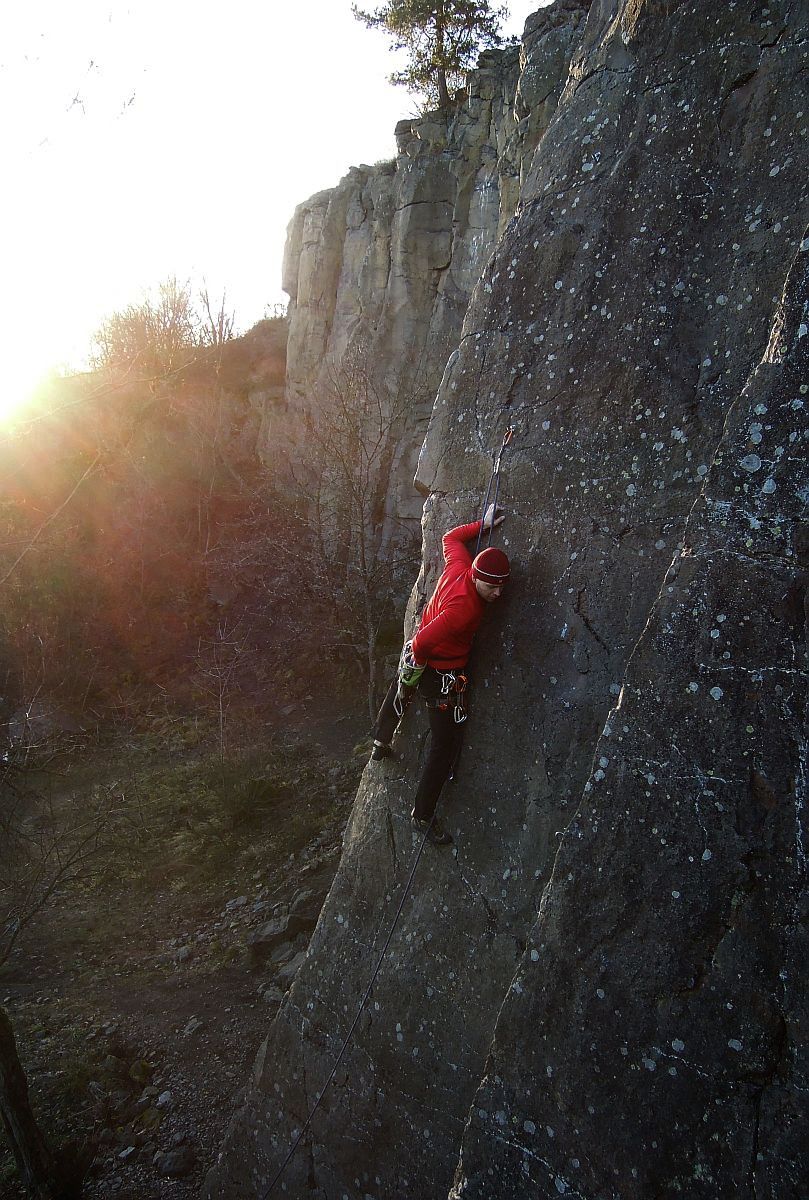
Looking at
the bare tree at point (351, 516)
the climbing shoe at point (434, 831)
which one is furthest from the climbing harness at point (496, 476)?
the bare tree at point (351, 516)

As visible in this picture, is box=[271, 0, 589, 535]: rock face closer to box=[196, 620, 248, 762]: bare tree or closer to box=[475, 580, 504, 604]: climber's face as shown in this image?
box=[196, 620, 248, 762]: bare tree

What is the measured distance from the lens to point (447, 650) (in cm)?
429

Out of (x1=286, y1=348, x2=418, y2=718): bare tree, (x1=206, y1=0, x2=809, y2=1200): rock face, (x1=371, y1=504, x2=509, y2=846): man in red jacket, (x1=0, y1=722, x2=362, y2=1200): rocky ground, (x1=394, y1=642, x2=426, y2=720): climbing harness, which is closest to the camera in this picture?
(x1=206, y1=0, x2=809, y2=1200): rock face

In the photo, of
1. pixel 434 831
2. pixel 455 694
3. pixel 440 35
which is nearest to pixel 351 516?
pixel 455 694

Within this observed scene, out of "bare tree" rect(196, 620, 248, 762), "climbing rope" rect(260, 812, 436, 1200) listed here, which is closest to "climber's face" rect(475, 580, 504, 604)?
"climbing rope" rect(260, 812, 436, 1200)

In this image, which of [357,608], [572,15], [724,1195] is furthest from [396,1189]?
[357,608]

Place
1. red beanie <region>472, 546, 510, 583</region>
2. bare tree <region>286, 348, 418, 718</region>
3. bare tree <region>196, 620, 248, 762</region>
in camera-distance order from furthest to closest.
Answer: bare tree <region>196, 620, 248, 762</region>, bare tree <region>286, 348, 418, 718</region>, red beanie <region>472, 546, 510, 583</region>

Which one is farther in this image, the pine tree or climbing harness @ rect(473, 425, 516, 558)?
the pine tree

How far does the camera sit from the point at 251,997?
721 cm

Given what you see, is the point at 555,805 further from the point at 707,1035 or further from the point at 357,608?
the point at 357,608

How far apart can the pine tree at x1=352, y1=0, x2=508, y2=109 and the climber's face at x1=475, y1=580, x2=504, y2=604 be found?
2132 cm

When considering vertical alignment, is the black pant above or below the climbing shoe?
above

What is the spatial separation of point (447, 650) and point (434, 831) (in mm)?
1139

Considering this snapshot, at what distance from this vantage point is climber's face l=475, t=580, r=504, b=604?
408 centimetres
